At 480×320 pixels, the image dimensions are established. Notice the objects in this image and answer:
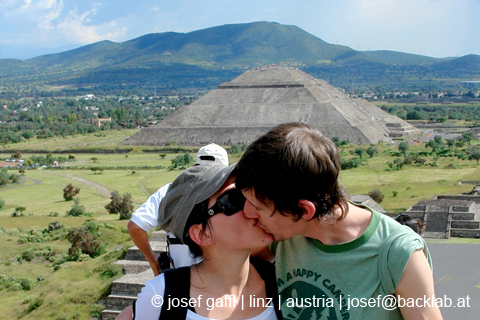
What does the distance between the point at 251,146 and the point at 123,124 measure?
10549 cm

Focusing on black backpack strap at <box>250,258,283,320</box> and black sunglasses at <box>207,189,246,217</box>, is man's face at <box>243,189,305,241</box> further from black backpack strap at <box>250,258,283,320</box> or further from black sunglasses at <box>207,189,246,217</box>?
black backpack strap at <box>250,258,283,320</box>

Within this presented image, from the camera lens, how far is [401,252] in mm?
2191

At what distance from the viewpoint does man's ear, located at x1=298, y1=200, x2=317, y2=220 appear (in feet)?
7.11

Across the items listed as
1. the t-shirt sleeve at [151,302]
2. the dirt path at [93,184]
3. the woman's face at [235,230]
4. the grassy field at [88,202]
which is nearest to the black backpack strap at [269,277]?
the woman's face at [235,230]

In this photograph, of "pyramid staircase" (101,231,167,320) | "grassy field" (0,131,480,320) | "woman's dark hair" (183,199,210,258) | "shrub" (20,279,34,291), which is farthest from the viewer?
"shrub" (20,279,34,291)

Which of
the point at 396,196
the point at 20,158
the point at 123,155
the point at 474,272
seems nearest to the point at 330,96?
the point at 123,155

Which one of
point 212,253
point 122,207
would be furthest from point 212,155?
point 122,207

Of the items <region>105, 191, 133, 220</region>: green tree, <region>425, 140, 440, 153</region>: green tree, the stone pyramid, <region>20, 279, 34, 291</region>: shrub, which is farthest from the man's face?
the stone pyramid

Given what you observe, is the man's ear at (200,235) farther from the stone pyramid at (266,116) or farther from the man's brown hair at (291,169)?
the stone pyramid at (266,116)

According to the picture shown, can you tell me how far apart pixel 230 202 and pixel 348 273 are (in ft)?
2.11

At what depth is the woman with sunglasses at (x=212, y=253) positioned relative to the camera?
7.34 ft

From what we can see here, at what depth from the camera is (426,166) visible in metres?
40.9

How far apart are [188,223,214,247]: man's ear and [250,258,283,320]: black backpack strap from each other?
397mm

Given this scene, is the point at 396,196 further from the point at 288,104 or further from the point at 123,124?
the point at 123,124
